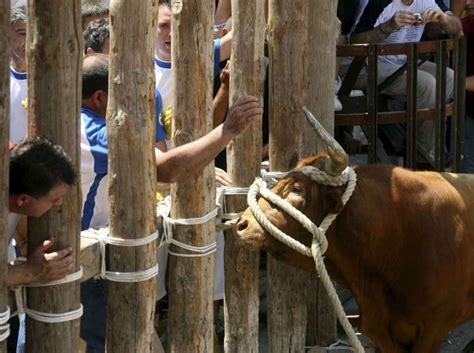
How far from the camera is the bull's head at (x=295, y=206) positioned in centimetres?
513

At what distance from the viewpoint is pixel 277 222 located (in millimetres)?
5145

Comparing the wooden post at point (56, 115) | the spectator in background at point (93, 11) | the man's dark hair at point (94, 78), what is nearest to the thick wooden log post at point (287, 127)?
the man's dark hair at point (94, 78)

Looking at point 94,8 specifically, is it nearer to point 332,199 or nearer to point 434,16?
point 332,199

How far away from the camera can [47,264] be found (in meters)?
3.79

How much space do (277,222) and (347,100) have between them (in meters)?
2.08

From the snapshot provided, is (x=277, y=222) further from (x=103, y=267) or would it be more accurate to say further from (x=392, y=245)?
(x=103, y=267)

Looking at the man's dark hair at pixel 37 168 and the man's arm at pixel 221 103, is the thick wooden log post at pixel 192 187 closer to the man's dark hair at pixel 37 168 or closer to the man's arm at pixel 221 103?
the man's arm at pixel 221 103

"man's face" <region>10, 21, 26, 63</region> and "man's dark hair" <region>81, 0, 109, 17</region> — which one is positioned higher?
"man's dark hair" <region>81, 0, 109, 17</region>

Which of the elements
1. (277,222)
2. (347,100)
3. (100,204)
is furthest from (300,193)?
(347,100)

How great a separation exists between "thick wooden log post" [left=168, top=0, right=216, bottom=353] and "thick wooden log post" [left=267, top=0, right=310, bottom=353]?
65 centimetres

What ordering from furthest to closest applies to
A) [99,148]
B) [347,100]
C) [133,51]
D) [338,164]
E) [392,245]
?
[347,100], [392,245], [338,164], [99,148], [133,51]

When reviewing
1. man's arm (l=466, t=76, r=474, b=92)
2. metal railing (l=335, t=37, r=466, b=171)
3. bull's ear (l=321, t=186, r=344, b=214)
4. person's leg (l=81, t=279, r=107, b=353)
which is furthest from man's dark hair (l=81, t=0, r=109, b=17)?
man's arm (l=466, t=76, r=474, b=92)

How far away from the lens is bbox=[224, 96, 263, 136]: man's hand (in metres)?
4.66

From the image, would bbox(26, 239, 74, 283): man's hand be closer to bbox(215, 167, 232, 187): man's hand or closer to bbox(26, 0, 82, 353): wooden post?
bbox(26, 0, 82, 353): wooden post
